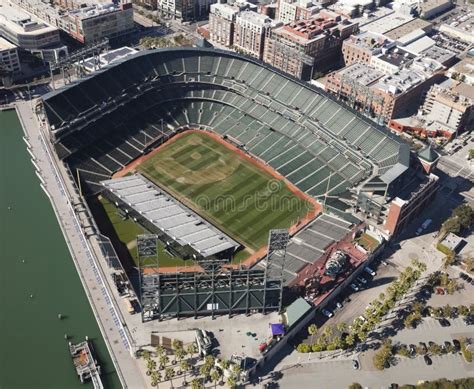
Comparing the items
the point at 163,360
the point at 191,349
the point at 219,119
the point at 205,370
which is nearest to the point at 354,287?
the point at 205,370

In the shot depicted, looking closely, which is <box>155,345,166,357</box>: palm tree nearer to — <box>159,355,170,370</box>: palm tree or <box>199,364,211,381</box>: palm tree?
<box>159,355,170,370</box>: palm tree

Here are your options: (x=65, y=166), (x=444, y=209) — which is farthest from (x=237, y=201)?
(x=444, y=209)

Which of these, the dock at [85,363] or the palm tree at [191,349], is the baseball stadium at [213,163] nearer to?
the palm tree at [191,349]

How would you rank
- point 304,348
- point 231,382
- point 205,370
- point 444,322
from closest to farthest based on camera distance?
point 231,382 → point 205,370 → point 304,348 → point 444,322

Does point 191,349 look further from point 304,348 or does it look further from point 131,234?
point 131,234

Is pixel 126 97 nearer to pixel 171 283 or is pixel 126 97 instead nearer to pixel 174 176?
pixel 174 176

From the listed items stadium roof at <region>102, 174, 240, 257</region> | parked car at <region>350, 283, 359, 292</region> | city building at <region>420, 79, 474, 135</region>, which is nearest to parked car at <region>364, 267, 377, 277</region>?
parked car at <region>350, 283, 359, 292</region>
